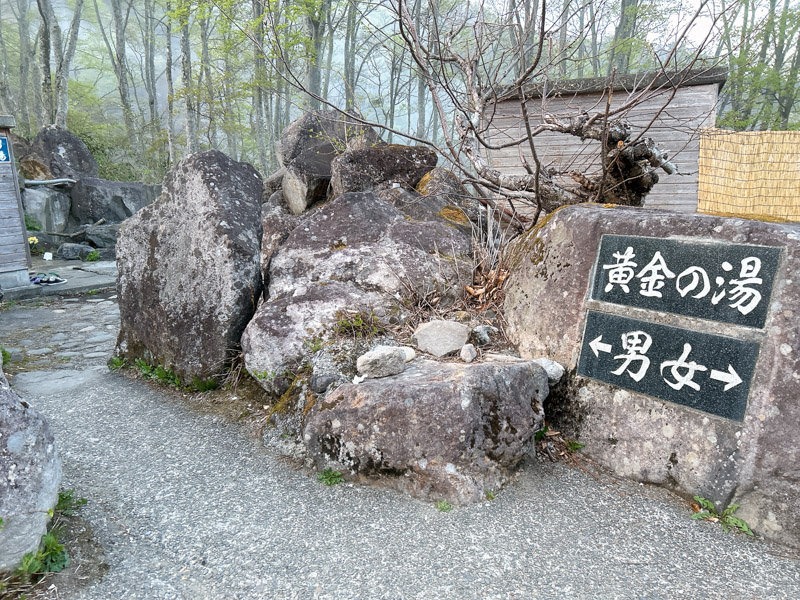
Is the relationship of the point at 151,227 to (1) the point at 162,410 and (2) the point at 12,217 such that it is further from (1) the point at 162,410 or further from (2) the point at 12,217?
(2) the point at 12,217

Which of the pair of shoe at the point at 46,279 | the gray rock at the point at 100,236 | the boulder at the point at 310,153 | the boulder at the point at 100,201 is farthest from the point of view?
the boulder at the point at 100,201

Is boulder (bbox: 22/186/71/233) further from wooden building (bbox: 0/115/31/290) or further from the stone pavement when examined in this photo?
wooden building (bbox: 0/115/31/290)

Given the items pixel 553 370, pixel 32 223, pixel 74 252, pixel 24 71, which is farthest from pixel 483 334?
pixel 24 71

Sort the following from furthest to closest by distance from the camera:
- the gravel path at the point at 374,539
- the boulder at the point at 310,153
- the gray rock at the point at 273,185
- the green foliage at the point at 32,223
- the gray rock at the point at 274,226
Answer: the green foliage at the point at 32,223 < the gray rock at the point at 273,185 < the boulder at the point at 310,153 < the gray rock at the point at 274,226 < the gravel path at the point at 374,539

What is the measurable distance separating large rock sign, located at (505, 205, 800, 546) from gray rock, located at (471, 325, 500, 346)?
0.38 meters

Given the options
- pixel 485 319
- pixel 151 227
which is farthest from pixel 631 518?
pixel 151 227

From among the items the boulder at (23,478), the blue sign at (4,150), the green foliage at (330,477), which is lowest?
the green foliage at (330,477)

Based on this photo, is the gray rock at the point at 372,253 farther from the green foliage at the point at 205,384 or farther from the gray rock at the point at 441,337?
the green foliage at the point at 205,384

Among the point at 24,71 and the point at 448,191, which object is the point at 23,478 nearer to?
the point at 448,191

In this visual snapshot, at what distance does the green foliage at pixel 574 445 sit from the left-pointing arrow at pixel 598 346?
0.51 meters

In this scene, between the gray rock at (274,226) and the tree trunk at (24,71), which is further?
the tree trunk at (24,71)

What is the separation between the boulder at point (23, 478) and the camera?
5.88ft

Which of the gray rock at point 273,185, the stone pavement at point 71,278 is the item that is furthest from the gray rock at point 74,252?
the gray rock at point 273,185

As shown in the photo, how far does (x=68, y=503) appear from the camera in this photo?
Result: 2.32 metres
